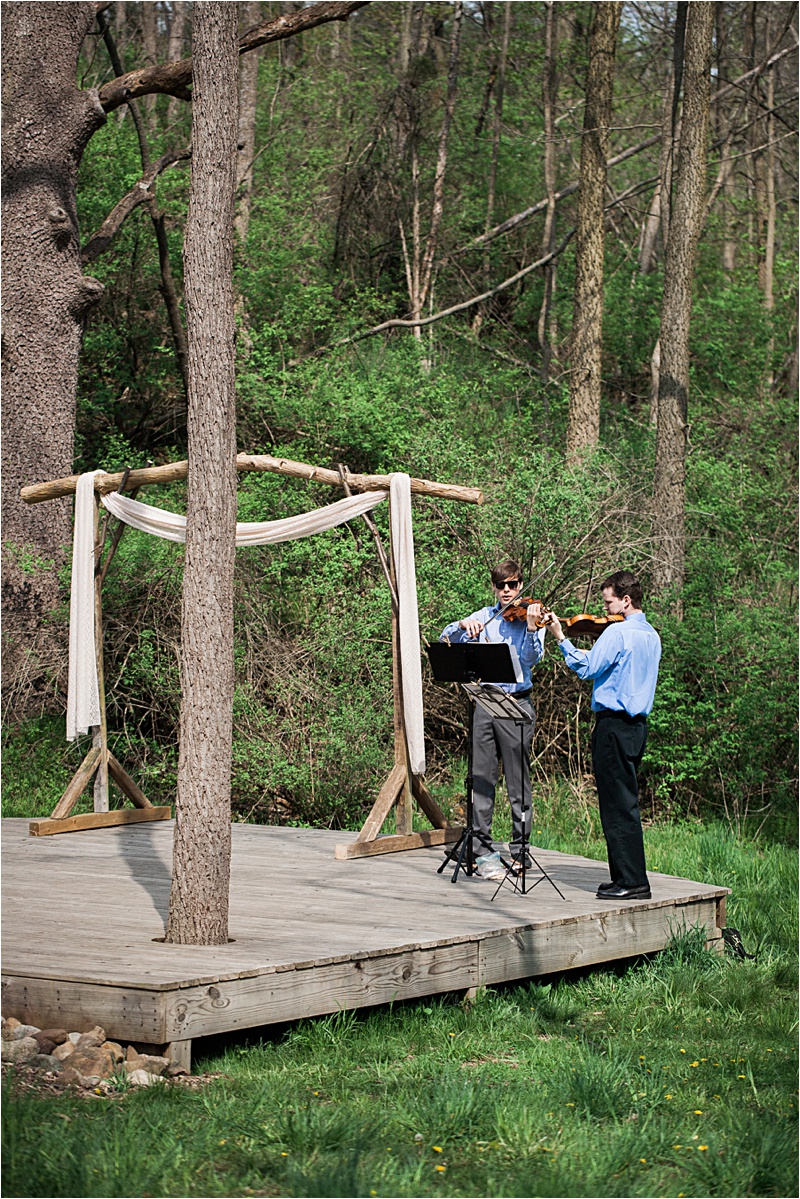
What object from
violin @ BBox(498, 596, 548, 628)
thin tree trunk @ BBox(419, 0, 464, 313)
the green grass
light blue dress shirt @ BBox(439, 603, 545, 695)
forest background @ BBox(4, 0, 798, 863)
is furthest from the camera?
thin tree trunk @ BBox(419, 0, 464, 313)

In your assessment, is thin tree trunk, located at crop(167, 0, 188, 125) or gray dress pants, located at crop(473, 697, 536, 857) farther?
thin tree trunk, located at crop(167, 0, 188, 125)

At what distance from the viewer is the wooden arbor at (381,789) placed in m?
9.22

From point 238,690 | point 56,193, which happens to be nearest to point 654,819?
point 238,690

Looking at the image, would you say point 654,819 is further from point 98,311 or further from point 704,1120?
point 98,311

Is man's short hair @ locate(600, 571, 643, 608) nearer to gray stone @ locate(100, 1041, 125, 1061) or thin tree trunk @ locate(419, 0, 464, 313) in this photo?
gray stone @ locate(100, 1041, 125, 1061)

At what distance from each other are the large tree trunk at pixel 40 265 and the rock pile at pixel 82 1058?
29.0ft

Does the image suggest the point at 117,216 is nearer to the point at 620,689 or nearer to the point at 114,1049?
the point at 620,689

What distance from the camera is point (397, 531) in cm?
930

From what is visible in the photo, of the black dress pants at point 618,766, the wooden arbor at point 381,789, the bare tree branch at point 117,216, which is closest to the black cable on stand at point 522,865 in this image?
the black dress pants at point 618,766

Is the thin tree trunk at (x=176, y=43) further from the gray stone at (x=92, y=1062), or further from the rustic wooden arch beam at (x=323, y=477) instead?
the gray stone at (x=92, y=1062)

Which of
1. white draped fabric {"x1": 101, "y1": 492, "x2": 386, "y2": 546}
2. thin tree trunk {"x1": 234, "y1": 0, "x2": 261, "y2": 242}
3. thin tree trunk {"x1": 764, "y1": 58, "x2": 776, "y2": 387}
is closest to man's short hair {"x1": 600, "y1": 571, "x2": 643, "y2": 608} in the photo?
white draped fabric {"x1": 101, "y1": 492, "x2": 386, "y2": 546}

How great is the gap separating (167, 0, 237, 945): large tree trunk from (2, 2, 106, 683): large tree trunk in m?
8.09

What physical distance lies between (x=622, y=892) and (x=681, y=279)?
881 centimetres

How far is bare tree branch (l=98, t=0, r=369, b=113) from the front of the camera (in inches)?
478
